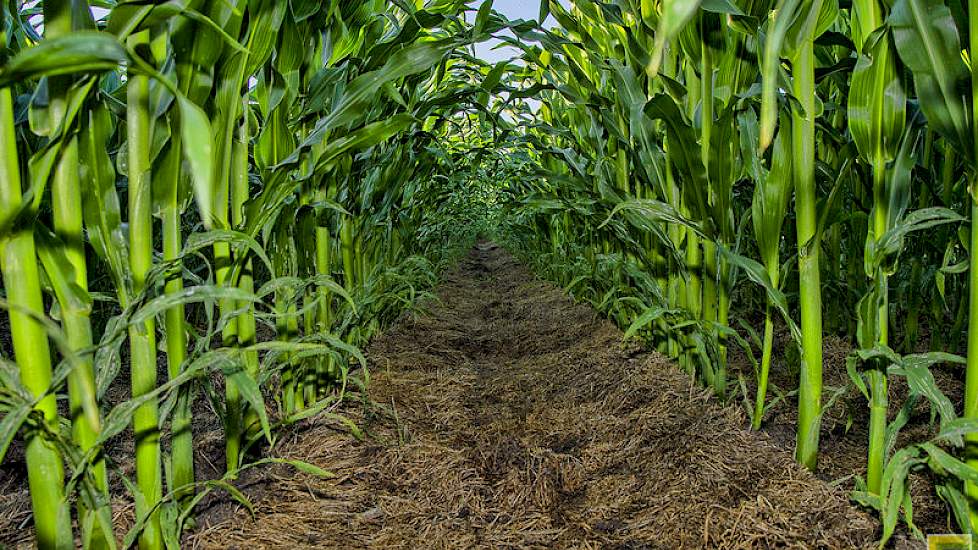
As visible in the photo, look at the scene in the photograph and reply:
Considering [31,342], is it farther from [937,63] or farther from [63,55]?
[937,63]

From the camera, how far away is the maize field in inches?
30.9

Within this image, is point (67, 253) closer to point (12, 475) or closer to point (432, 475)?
point (12, 475)

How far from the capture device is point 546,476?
61.2 inches

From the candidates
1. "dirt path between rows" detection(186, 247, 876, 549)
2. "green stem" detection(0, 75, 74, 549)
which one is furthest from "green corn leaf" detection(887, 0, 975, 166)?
"green stem" detection(0, 75, 74, 549)

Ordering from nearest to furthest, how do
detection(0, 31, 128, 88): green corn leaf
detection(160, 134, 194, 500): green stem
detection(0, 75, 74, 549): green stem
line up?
1. detection(0, 31, 128, 88): green corn leaf
2. detection(0, 75, 74, 549): green stem
3. detection(160, 134, 194, 500): green stem

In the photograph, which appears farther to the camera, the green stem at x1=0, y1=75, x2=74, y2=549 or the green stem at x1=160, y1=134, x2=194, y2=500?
the green stem at x1=160, y1=134, x2=194, y2=500

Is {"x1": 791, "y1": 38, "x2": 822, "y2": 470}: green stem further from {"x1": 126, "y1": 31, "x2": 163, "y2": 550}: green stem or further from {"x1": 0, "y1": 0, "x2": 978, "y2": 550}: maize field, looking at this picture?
{"x1": 126, "y1": 31, "x2": 163, "y2": 550}: green stem

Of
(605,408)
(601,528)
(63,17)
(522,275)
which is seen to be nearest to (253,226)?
(63,17)

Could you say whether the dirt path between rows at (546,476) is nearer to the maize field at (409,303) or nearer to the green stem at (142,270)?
the maize field at (409,303)

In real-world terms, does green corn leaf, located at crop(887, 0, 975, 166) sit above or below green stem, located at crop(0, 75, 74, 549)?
above

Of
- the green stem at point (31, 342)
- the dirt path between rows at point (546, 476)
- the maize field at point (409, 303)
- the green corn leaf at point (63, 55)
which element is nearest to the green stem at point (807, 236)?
the maize field at point (409, 303)

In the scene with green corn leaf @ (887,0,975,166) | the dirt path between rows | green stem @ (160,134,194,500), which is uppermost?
green corn leaf @ (887,0,975,166)

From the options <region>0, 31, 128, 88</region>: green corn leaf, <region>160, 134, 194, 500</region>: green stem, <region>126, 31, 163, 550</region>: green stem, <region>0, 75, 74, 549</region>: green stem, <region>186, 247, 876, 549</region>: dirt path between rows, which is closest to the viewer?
<region>0, 31, 128, 88</region>: green corn leaf

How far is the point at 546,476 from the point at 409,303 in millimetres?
1020
